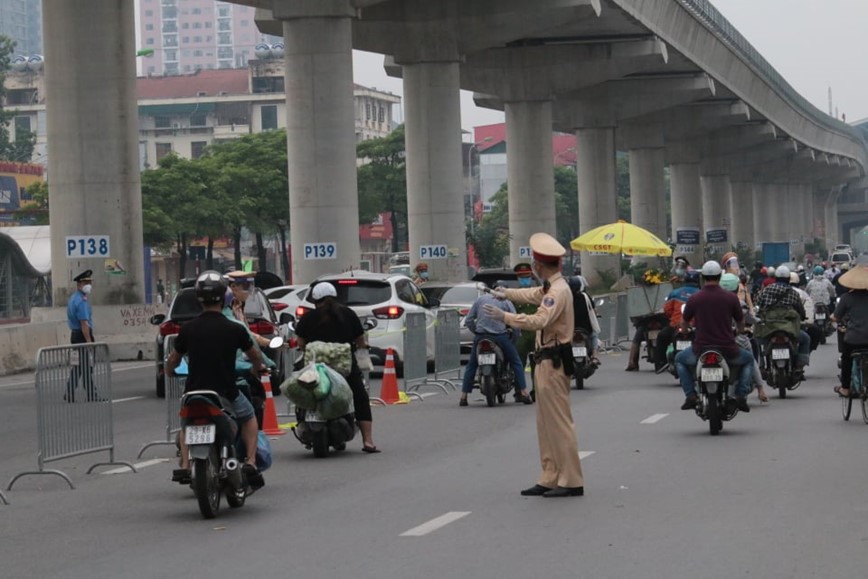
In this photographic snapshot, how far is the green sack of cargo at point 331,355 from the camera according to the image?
15555mm

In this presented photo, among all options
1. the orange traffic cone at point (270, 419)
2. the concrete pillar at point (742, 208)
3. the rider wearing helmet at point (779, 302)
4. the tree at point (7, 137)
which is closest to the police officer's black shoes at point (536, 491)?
the orange traffic cone at point (270, 419)

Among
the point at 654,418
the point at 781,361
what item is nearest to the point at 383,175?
the point at 781,361

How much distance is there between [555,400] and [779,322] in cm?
987

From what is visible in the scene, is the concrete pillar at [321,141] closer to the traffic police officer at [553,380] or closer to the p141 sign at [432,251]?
the p141 sign at [432,251]

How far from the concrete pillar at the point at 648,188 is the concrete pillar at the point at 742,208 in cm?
3255

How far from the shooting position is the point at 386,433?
18.5m

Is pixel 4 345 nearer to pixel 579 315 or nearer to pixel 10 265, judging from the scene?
pixel 579 315

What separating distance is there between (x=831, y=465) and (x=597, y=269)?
59577 millimetres

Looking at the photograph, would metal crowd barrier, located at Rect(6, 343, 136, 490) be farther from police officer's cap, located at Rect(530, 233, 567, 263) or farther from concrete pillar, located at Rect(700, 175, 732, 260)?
concrete pillar, located at Rect(700, 175, 732, 260)

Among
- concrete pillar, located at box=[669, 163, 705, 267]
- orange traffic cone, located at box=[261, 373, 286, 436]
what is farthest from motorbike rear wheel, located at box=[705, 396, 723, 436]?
concrete pillar, located at box=[669, 163, 705, 267]

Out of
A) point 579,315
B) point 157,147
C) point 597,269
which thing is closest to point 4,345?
point 579,315

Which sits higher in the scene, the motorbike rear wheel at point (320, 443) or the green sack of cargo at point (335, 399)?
the green sack of cargo at point (335, 399)

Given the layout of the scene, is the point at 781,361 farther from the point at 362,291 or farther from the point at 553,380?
the point at 553,380

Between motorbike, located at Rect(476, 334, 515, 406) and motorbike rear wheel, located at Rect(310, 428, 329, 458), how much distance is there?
229 inches
